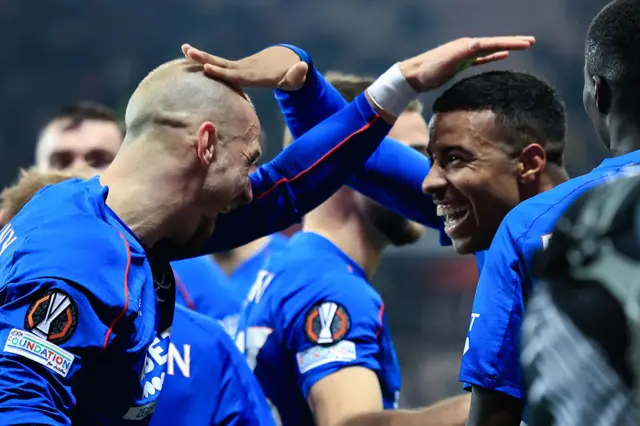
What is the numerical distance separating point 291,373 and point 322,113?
0.78 m

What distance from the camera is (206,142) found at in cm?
216

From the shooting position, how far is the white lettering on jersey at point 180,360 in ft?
7.89

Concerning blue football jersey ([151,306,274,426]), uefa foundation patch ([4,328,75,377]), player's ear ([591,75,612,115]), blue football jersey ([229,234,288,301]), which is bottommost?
blue football jersey ([229,234,288,301])

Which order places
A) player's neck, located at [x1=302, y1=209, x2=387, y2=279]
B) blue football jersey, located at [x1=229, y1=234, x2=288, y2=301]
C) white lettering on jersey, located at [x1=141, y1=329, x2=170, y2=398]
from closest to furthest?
white lettering on jersey, located at [x1=141, y1=329, x2=170, y2=398], player's neck, located at [x1=302, y1=209, x2=387, y2=279], blue football jersey, located at [x1=229, y1=234, x2=288, y2=301]

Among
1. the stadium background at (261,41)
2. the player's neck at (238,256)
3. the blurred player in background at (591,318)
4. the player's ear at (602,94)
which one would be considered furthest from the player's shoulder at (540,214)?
the stadium background at (261,41)

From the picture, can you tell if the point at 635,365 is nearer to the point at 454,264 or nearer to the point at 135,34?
the point at 454,264

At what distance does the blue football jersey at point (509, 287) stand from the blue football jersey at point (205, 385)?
0.87 meters

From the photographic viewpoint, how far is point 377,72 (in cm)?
849

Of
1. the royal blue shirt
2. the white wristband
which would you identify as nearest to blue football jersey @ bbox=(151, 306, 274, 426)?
the royal blue shirt

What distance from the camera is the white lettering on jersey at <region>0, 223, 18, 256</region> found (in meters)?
1.87

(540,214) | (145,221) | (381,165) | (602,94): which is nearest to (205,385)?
(145,221)

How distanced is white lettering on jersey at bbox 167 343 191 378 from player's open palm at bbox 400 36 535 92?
923 millimetres

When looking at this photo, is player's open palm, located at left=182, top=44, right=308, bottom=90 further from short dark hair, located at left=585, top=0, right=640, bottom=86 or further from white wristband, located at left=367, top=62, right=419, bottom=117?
short dark hair, located at left=585, top=0, right=640, bottom=86

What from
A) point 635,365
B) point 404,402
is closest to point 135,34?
point 404,402
